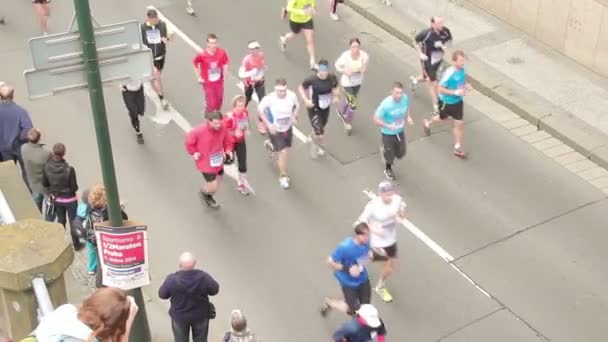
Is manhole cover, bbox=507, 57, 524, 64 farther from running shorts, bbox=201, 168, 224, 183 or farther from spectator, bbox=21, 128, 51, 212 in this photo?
spectator, bbox=21, 128, 51, 212

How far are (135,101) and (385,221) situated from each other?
15.8 feet

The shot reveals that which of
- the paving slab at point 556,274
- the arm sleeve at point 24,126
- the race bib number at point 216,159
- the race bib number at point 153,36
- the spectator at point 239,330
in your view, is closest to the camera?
the spectator at point 239,330

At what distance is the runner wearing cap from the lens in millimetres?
8242

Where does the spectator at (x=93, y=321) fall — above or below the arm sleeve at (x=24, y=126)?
above

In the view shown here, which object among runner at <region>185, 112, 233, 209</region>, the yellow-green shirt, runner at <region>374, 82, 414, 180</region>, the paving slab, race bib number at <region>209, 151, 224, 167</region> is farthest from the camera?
the yellow-green shirt

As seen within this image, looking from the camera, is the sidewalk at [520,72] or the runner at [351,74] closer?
the runner at [351,74]

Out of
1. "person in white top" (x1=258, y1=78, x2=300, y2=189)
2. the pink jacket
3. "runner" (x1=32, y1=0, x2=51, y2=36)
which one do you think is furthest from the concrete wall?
"runner" (x1=32, y1=0, x2=51, y2=36)

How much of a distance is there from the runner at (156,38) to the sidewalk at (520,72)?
479 centimetres

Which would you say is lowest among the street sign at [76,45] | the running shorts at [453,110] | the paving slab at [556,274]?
the paving slab at [556,274]

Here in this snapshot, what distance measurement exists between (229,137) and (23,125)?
2.64 metres

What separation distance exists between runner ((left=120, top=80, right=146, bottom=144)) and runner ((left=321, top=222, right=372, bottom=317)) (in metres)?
4.85

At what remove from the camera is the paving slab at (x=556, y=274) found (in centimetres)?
1024

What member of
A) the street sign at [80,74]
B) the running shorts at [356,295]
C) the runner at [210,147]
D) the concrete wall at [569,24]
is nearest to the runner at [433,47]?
the concrete wall at [569,24]

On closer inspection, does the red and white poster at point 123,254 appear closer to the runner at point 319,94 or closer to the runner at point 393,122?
the runner at point 393,122
